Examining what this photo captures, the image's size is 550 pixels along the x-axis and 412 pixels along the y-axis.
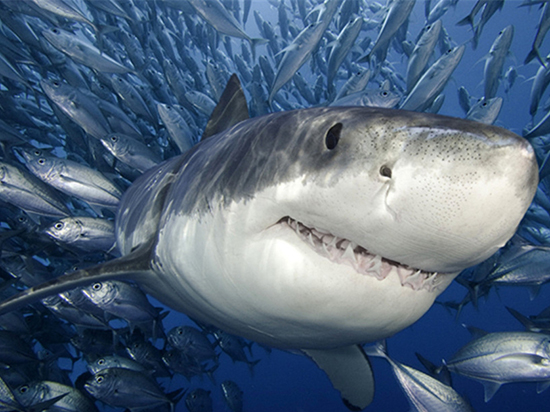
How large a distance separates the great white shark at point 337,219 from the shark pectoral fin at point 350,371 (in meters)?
0.87

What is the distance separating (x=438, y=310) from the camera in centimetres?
4059

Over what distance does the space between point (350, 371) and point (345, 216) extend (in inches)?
81.1

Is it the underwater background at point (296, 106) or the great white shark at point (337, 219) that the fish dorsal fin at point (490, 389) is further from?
the great white shark at point (337, 219)

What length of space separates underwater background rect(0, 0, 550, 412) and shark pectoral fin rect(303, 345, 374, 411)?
1823 mm

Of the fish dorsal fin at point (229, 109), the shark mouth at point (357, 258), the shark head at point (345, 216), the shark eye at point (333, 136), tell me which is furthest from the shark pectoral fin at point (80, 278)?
the fish dorsal fin at point (229, 109)

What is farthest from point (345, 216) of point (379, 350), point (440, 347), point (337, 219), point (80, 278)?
point (440, 347)

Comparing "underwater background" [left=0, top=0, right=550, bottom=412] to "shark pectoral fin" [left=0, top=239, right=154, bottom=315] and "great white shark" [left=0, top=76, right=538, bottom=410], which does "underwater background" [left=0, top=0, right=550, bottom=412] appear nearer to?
"shark pectoral fin" [left=0, top=239, right=154, bottom=315]

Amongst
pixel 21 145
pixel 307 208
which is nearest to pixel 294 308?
pixel 307 208

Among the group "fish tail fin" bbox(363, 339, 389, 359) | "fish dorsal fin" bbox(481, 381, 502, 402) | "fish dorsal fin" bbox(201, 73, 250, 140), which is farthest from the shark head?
"fish dorsal fin" bbox(481, 381, 502, 402)

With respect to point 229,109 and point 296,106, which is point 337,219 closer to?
point 229,109

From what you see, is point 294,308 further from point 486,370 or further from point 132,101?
point 132,101

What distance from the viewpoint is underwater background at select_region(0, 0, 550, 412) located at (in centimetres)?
512

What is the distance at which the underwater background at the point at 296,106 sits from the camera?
16.8ft

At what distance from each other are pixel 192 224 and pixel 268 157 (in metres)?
0.53
